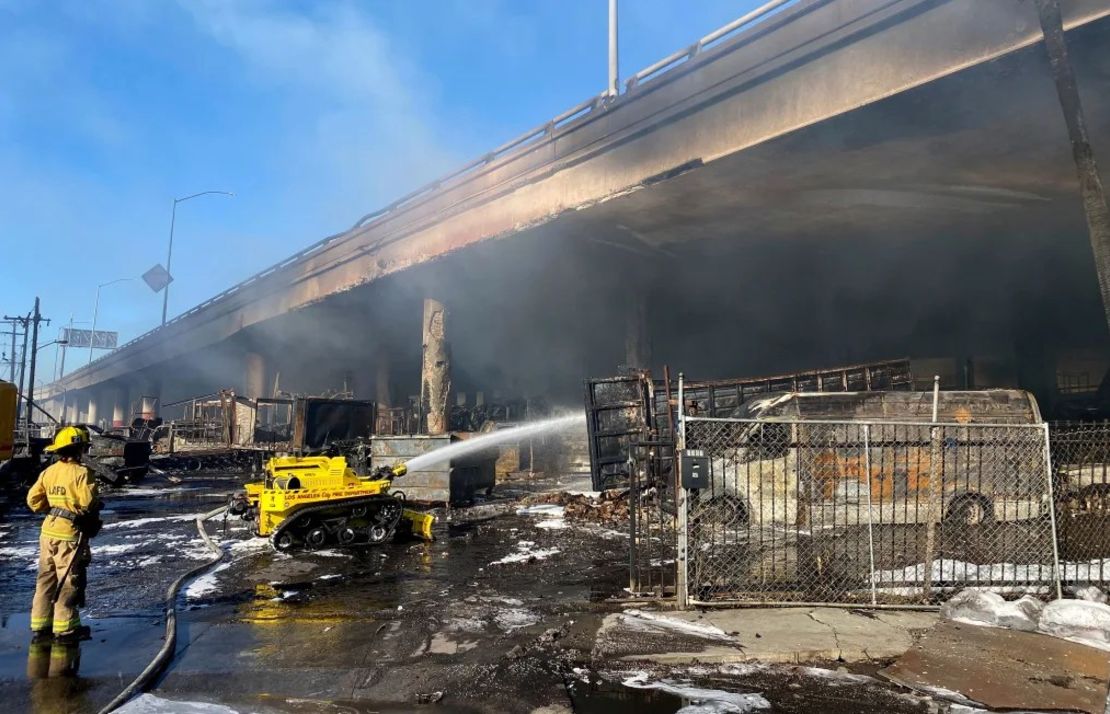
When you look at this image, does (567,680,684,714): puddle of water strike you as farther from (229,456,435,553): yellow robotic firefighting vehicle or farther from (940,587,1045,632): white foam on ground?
(229,456,435,553): yellow robotic firefighting vehicle

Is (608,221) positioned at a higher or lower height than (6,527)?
higher

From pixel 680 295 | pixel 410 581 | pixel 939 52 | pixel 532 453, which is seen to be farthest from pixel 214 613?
pixel 680 295

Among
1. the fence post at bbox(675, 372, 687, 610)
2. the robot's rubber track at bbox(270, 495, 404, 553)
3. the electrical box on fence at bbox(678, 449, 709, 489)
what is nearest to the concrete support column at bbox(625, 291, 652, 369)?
the robot's rubber track at bbox(270, 495, 404, 553)

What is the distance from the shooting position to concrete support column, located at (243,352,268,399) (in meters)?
37.0

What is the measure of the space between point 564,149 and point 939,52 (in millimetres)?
7591

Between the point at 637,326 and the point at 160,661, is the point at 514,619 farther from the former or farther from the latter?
the point at 637,326

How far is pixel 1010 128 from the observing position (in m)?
10.1

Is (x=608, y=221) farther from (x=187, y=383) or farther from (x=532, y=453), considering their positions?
(x=187, y=383)

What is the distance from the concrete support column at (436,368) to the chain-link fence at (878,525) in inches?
473

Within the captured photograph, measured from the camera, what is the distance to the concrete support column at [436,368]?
800 inches

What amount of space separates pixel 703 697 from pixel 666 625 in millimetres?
1259

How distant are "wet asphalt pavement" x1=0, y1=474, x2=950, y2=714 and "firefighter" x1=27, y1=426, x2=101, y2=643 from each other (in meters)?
0.20

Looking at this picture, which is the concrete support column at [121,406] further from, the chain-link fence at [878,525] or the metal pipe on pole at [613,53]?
the chain-link fence at [878,525]

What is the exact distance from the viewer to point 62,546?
5.39 meters
